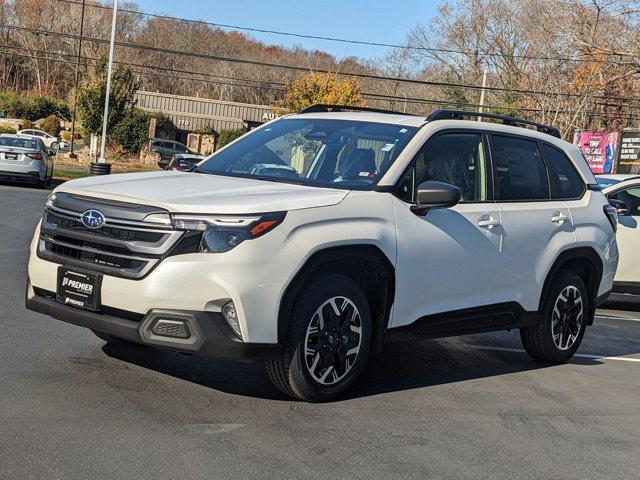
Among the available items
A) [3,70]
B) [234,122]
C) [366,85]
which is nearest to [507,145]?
[234,122]

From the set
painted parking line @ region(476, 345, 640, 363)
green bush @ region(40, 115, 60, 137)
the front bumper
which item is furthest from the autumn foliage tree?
the front bumper

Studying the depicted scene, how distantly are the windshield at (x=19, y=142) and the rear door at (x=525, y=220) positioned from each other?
20.3 metres

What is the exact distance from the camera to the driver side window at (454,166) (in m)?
6.30

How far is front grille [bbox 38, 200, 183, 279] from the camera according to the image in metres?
5.12

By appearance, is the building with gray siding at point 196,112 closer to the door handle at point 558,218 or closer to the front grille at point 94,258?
the door handle at point 558,218

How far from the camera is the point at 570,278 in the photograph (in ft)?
25.1

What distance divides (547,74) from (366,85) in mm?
34442

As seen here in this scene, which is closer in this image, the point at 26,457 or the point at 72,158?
the point at 26,457

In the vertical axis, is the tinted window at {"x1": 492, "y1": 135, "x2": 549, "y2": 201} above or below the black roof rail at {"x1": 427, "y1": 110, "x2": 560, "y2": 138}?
below

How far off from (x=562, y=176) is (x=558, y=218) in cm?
53

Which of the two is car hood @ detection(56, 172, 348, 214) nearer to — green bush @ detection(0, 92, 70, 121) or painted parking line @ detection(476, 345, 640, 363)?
painted parking line @ detection(476, 345, 640, 363)

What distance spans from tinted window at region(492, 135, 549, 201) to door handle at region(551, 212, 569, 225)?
0.58 feet

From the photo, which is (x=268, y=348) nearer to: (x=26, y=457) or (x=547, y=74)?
(x=26, y=457)

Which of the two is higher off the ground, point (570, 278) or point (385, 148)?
point (385, 148)
